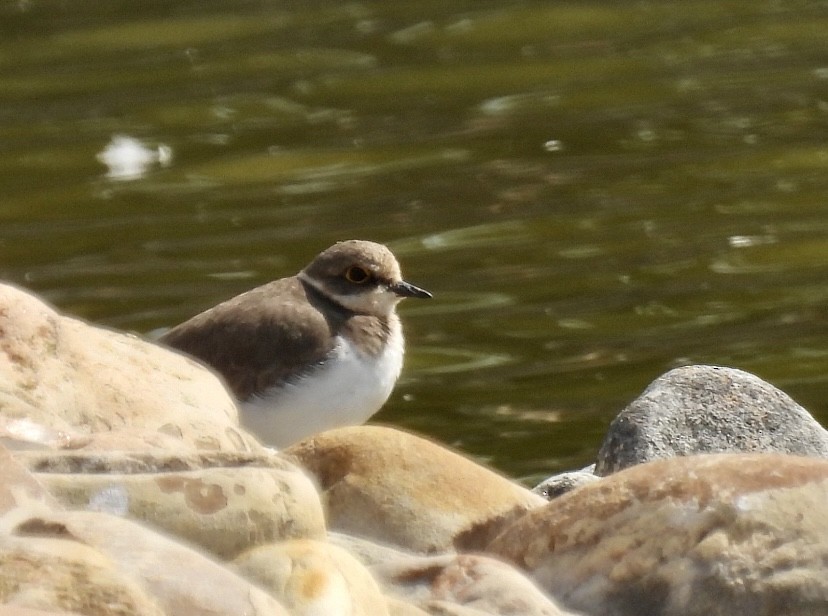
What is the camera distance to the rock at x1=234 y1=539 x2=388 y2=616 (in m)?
3.63

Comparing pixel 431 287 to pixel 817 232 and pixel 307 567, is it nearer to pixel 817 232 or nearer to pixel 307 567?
pixel 817 232

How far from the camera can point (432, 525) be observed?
186 inches

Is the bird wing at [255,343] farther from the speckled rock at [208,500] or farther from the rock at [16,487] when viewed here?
the rock at [16,487]

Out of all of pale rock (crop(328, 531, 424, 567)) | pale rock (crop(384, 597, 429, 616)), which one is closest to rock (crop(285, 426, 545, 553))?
pale rock (crop(328, 531, 424, 567))

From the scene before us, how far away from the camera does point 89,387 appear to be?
4.76 m

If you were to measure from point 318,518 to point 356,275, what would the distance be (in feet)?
11.3

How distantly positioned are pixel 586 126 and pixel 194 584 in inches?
375

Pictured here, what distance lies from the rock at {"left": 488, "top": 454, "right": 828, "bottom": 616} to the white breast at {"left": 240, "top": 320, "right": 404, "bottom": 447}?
2405 mm

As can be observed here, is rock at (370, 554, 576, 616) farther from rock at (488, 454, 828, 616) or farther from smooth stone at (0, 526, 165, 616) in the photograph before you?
smooth stone at (0, 526, 165, 616)

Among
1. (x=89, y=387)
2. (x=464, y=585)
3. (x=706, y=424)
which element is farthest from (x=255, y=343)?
(x=464, y=585)

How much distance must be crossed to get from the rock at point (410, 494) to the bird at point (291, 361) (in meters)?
1.91

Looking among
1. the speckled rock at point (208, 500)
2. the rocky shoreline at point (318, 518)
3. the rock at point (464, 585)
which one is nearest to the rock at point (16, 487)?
the rocky shoreline at point (318, 518)

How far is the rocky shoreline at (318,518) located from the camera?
346 centimetres

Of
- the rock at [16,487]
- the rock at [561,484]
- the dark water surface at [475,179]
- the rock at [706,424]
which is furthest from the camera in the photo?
the dark water surface at [475,179]
